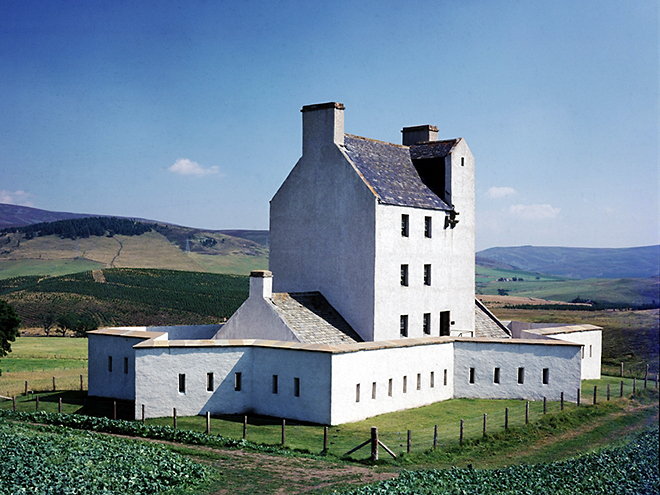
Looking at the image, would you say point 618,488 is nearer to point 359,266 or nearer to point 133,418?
point 359,266

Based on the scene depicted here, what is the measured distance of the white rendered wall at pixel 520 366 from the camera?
3938cm

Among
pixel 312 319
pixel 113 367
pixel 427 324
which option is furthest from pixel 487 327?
pixel 113 367

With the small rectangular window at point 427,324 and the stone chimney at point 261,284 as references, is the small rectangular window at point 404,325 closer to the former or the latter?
the small rectangular window at point 427,324

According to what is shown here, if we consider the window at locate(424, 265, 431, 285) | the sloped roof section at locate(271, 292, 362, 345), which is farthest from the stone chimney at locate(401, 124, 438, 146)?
the sloped roof section at locate(271, 292, 362, 345)

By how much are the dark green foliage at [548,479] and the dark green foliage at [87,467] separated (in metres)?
6.66

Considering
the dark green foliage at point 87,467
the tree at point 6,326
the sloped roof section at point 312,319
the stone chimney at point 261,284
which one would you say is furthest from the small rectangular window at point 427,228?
the tree at point 6,326

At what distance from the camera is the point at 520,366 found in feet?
130

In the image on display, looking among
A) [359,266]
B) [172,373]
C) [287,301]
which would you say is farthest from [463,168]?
[172,373]

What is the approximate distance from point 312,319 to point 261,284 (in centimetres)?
360

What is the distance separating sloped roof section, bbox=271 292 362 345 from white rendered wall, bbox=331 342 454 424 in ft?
10.3

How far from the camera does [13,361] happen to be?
203 feet

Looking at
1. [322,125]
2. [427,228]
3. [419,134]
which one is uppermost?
[419,134]

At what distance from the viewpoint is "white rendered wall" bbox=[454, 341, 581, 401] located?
39375 mm

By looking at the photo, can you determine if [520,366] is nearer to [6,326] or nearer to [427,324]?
[427,324]
